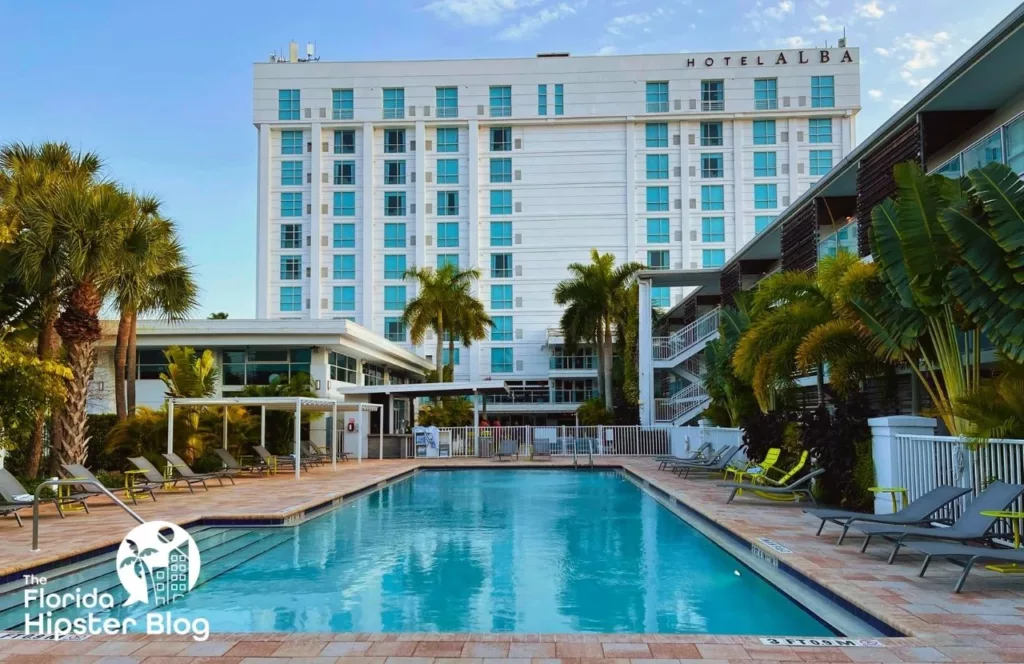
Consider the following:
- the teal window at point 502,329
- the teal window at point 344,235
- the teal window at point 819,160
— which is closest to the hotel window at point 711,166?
the teal window at point 819,160

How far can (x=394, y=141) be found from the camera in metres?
55.1

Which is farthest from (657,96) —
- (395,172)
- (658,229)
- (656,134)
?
(395,172)

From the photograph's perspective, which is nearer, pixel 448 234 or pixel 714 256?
pixel 714 256

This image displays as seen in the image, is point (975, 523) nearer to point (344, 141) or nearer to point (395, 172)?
point (395, 172)

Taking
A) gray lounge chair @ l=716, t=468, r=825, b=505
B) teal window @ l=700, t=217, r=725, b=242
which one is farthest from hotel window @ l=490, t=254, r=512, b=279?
gray lounge chair @ l=716, t=468, r=825, b=505

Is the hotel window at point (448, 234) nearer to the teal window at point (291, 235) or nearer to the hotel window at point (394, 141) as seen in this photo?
the hotel window at point (394, 141)

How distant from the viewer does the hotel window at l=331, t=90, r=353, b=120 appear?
180 feet

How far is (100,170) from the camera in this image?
1847 centimetres

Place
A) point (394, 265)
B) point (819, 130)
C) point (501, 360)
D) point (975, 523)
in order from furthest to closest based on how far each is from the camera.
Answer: point (394, 265) → point (819, 130) → point (501, 360) → point (975, 523)

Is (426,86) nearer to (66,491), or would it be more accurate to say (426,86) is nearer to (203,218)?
(203,218)

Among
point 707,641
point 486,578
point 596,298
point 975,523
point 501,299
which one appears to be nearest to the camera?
point 707,641

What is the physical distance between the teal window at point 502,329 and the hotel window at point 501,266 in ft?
8.77

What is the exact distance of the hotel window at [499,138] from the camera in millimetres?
54594

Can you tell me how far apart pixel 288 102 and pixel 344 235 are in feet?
31.2
